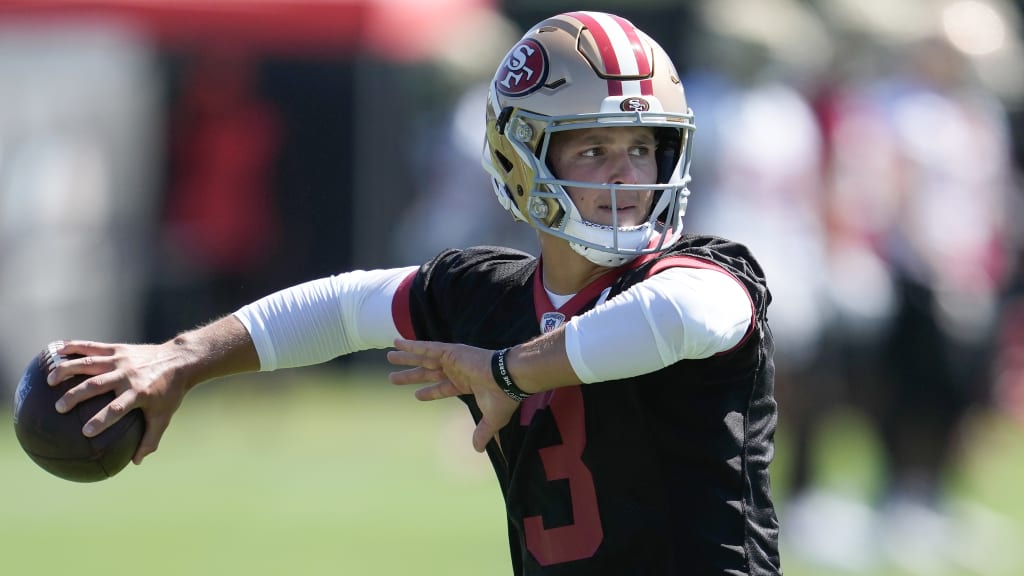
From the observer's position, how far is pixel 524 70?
153 inches

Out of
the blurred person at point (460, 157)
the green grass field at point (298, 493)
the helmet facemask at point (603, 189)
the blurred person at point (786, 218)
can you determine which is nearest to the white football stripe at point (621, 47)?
the helmet facemask at point (603, 189)

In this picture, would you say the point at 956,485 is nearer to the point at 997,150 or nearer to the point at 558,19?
the point at 997,150

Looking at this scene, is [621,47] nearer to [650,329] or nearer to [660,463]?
[650,329]

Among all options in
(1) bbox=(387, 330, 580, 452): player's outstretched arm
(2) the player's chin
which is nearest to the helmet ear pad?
(2) the player's chin

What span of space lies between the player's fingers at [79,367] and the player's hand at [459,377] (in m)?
0.65

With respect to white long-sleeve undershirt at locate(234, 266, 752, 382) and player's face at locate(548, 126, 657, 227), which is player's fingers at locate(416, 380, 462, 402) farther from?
player's face at locate(548, 126, 657, 227)

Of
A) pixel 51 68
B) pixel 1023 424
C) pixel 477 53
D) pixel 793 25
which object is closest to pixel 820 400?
pixel 793 25

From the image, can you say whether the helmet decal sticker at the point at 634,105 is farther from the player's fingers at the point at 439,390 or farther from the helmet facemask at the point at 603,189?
the player's fingers at the point at 439,390

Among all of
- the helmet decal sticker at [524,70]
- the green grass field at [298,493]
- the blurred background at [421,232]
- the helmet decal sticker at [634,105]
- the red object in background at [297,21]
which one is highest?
the red object in background at [297,21]

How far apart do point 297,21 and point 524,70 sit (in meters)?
9.58

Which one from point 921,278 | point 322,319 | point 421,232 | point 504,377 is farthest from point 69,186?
point 504,377

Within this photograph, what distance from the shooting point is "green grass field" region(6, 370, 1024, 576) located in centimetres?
784

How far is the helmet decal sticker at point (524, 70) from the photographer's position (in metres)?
3.84

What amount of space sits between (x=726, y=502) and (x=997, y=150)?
6.08 metres
